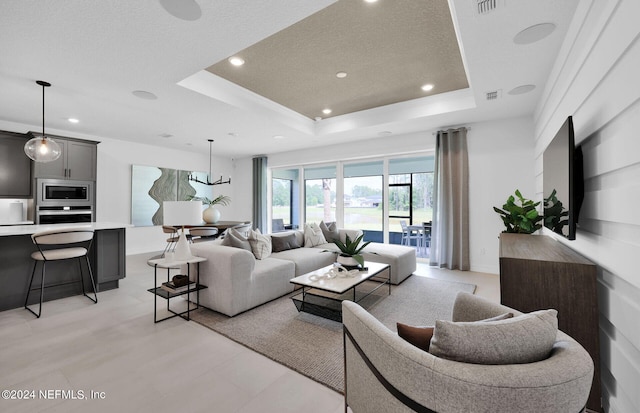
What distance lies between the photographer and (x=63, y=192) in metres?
4.95

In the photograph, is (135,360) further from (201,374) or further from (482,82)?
(482,82)

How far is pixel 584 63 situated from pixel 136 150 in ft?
24.4

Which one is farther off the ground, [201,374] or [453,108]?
[453,108]

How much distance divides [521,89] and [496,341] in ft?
11.7

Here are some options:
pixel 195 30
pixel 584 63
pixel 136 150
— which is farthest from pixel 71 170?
pixel 584 63

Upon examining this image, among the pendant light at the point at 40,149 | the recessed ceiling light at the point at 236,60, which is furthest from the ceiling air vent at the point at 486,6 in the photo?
the pendant light at the point at 40,149

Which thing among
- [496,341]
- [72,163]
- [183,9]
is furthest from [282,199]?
[496,341]

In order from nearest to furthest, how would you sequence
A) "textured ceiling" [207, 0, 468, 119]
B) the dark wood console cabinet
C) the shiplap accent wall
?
the shiplap accent wall < the dark wood console cabinet < "textured ceiling" [207, 0, 468, 119]

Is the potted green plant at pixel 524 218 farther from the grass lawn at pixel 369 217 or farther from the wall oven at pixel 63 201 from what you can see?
the wall oven at pixel 63 201

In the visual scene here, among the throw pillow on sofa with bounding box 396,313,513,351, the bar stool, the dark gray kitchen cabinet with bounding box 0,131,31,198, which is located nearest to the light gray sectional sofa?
the bar stool

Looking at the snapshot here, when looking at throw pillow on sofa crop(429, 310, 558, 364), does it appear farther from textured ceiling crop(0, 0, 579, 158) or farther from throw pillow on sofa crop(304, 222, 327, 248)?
throw pillow on sofa crop(304, 222, 327, 248)

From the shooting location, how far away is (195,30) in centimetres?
221

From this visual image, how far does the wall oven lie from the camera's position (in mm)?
4684

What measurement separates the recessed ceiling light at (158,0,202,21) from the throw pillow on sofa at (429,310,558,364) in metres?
2.42
